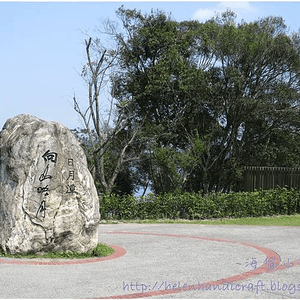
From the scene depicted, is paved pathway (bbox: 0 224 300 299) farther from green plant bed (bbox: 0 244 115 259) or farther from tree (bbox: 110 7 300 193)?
tree (bbox: 110 7 300 193)

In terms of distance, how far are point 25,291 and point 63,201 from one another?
2.81m

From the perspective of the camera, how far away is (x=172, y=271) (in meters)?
8.31

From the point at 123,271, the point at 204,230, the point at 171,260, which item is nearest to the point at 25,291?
the point at 123,271

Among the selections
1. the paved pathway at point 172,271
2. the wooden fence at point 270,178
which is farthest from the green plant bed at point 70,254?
the wooden fence at point 270,178

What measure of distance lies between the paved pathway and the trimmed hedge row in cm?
510

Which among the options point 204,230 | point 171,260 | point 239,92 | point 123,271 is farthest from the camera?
point 239,92

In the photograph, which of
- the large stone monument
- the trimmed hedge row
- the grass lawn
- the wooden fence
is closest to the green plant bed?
the large stone monument

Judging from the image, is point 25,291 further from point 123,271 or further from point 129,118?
point 129,118

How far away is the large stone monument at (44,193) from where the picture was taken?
30.6ft

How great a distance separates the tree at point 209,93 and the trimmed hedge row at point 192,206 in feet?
15.3

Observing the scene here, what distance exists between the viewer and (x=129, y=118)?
2431cm

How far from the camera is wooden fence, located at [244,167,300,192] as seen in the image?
21328 mm

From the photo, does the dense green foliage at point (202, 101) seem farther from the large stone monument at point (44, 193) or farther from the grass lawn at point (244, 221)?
the large stone monument at point (44, 193)

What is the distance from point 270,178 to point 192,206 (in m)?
4.70
